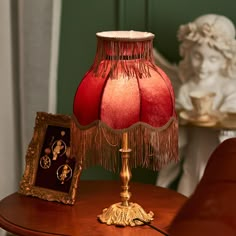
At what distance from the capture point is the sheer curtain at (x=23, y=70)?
2426 mm

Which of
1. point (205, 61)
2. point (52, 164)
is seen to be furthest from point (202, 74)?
point (52, 164)

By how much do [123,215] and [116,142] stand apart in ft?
0.80

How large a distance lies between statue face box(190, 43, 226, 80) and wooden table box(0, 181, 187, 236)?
46 cm

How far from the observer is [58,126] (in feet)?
6.92

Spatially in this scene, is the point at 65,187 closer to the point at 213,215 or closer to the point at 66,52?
the point at 66,52

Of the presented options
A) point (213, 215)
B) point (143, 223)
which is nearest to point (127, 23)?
point (143, 223)

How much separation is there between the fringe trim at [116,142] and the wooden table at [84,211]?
0.59 ft

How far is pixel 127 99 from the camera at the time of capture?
1754 millimetres

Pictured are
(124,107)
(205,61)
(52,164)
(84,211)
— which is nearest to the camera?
(124,107)

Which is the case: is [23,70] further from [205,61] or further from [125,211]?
[125,211]

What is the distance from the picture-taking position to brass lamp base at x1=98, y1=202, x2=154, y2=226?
1.89 meters

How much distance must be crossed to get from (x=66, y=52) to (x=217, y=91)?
0.66m

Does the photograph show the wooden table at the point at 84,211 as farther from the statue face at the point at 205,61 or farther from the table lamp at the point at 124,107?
the statue face at the point at 205,61

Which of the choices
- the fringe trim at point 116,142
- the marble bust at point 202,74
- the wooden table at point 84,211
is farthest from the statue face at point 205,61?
the fringe trim at point 116,142
